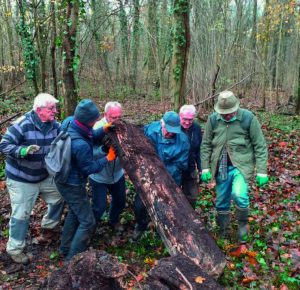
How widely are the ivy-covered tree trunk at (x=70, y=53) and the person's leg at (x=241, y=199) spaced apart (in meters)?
4.66

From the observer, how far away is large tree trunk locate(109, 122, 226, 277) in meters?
3.88

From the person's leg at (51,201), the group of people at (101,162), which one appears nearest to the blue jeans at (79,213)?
the group of people at (101,162)

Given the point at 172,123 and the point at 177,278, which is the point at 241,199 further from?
the point at 177,278

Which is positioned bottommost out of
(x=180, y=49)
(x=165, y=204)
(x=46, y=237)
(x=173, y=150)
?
Result: (x=46, y=237)

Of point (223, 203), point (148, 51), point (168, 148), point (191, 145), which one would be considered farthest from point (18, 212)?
point (148, 51)

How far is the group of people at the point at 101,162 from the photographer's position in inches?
177

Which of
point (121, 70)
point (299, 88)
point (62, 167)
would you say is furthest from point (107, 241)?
point (121, 70)

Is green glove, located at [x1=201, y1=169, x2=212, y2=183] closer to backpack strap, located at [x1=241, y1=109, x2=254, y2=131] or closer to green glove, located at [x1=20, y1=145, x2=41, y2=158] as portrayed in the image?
backpack strap, located at [x1=241, y1=109, x2=254, y2=131]

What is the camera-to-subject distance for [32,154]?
4.61 meters

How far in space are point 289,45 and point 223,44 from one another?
2284 cm

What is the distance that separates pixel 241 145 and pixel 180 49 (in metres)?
4.93

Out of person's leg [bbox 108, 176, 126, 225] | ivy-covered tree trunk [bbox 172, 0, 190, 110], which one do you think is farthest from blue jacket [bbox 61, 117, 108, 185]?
ivy-covered tree trunk [bbox 172, 0, 190, 110]

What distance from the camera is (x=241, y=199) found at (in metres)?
4.95

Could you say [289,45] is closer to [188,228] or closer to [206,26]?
[206,26]
